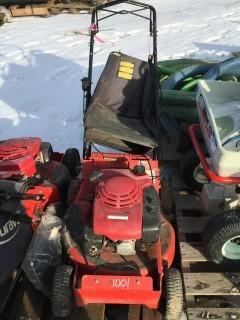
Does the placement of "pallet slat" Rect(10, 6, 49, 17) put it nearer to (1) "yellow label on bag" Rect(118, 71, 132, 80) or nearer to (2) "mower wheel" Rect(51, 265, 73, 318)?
(1) "yellow label on bag" Rect(118, 71, 132, 80)

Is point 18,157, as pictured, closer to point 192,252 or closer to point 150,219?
point 150,219

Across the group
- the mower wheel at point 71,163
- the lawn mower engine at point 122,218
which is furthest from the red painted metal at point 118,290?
the mower wheel at point 71,163

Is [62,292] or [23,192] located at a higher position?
[23,192]

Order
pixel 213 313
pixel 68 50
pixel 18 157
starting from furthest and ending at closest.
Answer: pixel 68 50 → pixel 18 157 → pixel 213 313

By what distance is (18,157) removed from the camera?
253cm

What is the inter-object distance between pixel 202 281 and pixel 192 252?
0.19 metres

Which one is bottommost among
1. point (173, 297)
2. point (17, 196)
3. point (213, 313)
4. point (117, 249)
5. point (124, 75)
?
point (213, 313)

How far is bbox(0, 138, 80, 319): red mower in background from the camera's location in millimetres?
2215

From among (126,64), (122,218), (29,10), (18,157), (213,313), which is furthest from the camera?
(29,10)

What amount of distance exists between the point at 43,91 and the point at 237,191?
8.73 feet

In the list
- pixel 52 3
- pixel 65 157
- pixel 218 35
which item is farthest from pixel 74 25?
pixel 65 157

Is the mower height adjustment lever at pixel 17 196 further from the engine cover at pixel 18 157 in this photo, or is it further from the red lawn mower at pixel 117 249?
the red lawn mower at pixel 117 249

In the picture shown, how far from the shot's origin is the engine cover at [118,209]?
1946mm

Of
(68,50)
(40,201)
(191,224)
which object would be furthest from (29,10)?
(191,224)
